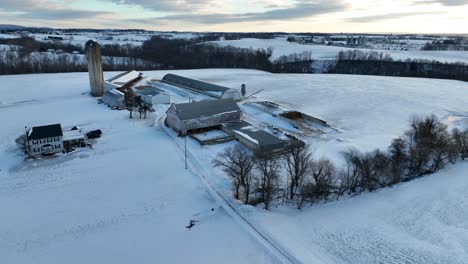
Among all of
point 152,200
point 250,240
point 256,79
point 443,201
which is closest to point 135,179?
point 152,200

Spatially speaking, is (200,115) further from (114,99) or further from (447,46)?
(447,46)

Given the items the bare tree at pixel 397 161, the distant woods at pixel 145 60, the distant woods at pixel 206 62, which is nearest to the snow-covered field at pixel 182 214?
the bare tree at pixel 397 161

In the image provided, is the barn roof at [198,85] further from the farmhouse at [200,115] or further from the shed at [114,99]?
the farmhouse at [200,115]

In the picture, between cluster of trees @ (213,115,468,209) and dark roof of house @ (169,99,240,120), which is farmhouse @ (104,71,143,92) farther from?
cluster of trees @ (213,115,468,209)

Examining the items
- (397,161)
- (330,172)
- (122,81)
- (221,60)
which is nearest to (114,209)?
(330,172)

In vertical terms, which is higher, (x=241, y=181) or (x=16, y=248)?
(x=241, y=181)

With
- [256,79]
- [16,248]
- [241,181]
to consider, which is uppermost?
[256,79]

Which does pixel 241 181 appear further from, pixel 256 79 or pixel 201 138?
pixel 256 79
